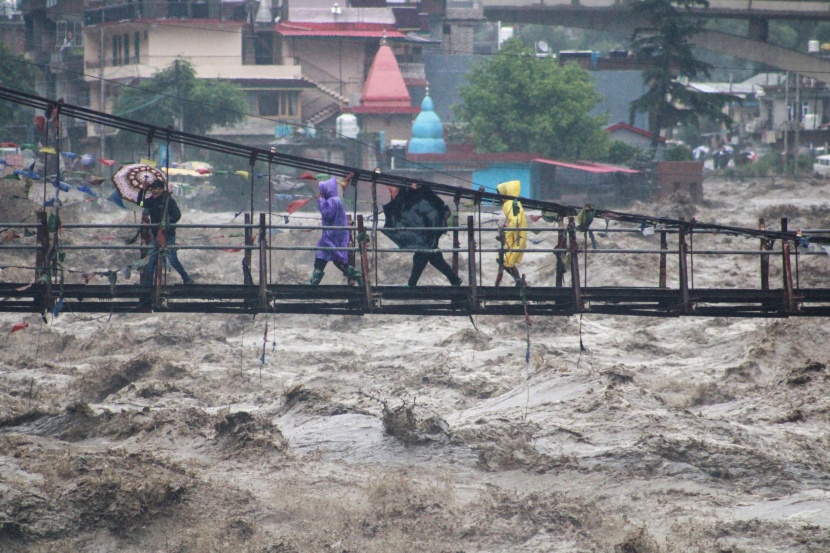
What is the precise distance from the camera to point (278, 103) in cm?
5047

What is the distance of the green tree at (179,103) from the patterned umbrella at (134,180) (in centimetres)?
2883

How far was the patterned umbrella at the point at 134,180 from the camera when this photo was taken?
13438mm

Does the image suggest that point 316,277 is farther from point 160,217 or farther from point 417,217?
point 160,217

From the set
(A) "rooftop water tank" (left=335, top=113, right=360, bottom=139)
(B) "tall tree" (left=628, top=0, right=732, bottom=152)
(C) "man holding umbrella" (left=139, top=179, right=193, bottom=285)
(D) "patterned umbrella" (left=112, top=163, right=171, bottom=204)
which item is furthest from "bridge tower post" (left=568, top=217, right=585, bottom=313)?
(B) "tall tree" (left=628, top=0, right=732, bottom=152)

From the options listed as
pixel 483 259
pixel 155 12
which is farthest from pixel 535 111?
A: pixel 155 12

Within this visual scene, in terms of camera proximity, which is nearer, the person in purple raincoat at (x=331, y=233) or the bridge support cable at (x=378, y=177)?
the bridge support cable at (x=378, y=177)

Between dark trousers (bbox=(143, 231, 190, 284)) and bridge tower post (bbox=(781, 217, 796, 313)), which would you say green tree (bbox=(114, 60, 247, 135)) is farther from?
bridge tower post (bbox=(781, 217, 796, 313))

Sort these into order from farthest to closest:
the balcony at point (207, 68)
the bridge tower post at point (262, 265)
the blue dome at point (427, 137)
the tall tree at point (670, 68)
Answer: the balcony at point (207, 68) < the tall tree at point (670, 68) < the blue dome at point (427, 137) < the bridge tower post at point (262, 265)

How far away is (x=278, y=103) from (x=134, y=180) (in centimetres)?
3766

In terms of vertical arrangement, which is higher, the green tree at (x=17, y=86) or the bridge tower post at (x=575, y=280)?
the green tree at (x=17, y=86)

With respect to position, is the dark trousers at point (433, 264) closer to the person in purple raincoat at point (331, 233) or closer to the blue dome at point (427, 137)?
the person in purple raincoat at point (331, 233)

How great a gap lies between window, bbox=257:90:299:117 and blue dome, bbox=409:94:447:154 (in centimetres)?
849

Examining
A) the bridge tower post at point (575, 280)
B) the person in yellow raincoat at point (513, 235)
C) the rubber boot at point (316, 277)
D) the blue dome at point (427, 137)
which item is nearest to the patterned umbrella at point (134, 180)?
the rubber boot at point (316, 277)

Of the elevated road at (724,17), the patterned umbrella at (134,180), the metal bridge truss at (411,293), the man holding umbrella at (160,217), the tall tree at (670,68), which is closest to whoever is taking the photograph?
the metal bridge truss at (411,293)
